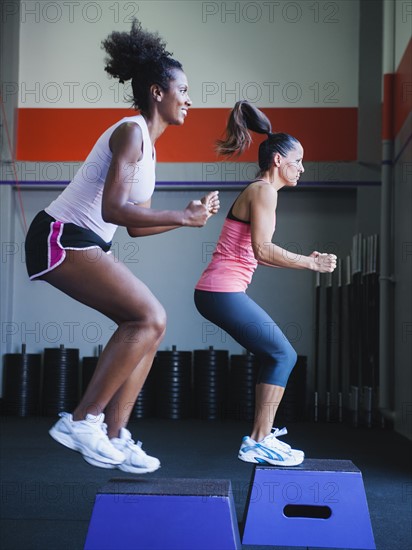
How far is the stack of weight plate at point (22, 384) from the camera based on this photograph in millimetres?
6594

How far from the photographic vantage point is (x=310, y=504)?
8.45ft

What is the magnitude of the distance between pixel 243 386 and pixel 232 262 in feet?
13.3

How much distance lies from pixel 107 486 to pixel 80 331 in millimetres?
4915

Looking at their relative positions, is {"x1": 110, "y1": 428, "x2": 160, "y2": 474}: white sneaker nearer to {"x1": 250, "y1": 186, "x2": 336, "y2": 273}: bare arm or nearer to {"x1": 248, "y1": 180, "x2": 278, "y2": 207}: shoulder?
{"x1": 250, "y1": 186, "x2": 336, "y2": 273}: bare arm

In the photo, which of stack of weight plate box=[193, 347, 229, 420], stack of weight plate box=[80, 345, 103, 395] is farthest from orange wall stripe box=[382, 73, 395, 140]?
stack of weight plate box=[80, 345, 103, 395]

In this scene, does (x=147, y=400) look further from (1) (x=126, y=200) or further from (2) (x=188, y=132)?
(1) (x=126, y=200)

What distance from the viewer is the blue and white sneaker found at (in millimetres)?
2528

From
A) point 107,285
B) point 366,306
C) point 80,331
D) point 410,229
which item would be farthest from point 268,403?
point 80,331

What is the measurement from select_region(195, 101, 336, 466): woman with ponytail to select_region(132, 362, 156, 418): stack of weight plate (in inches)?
159

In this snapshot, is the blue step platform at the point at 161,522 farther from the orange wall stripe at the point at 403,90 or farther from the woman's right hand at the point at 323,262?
the orange wall stripe at the point at 403,90

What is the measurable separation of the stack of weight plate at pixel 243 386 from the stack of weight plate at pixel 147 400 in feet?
2.43

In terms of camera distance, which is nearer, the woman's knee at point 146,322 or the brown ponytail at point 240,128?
the woman's knee at point 146,322

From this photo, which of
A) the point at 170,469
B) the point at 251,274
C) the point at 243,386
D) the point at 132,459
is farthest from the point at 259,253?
the point at 243,386

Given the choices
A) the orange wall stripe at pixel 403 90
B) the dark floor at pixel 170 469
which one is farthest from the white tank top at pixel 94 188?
Result: the orange wall stripe at pixel 403 90
